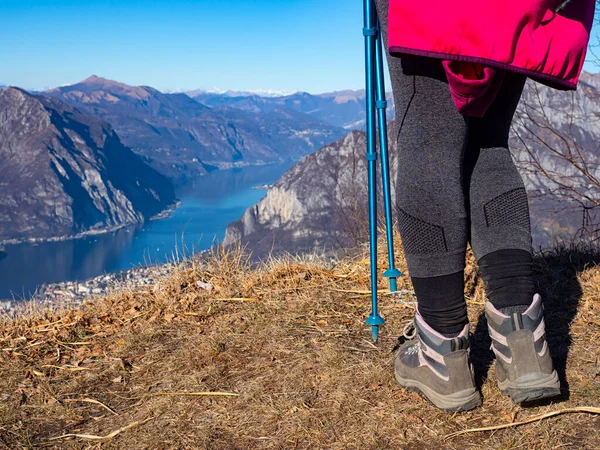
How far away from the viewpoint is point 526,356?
53.6 inches

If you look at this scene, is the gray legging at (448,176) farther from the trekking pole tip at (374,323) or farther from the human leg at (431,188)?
the trekking pole tip at (374,323)

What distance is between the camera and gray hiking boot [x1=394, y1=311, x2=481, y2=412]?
1429 mm

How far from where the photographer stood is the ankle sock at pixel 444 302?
1391 millimetres

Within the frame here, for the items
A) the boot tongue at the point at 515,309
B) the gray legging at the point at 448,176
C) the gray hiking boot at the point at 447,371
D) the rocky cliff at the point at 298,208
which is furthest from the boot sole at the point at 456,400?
the rocky cliff at the point at 298,208

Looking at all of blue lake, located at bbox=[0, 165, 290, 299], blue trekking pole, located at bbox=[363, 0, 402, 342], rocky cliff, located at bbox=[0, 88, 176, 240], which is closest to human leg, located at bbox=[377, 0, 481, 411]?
blue trekking pole, located at bbox=[363, 0, 402, 342]

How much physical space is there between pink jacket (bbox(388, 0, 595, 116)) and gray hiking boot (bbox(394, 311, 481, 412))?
0.62 metres

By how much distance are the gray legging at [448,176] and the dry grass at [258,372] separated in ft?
1.42

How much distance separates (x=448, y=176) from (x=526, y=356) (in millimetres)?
505

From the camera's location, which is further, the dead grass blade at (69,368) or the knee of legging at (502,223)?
the dead grass blade at (69,368)

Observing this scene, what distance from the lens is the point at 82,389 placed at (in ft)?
6.07

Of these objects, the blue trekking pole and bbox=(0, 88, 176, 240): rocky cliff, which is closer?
the blue trekking pole

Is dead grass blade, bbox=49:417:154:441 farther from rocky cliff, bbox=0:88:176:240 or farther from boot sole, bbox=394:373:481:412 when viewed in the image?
rocky cliff, bbox=0:88:176:240

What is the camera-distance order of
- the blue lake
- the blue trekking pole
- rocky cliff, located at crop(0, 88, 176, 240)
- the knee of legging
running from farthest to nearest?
rocky cliff, located at crop(0, 88, 176, 240)
the blue lake
the blue trekking pole
the knee of legging

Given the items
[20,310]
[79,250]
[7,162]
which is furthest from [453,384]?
[7,162]
